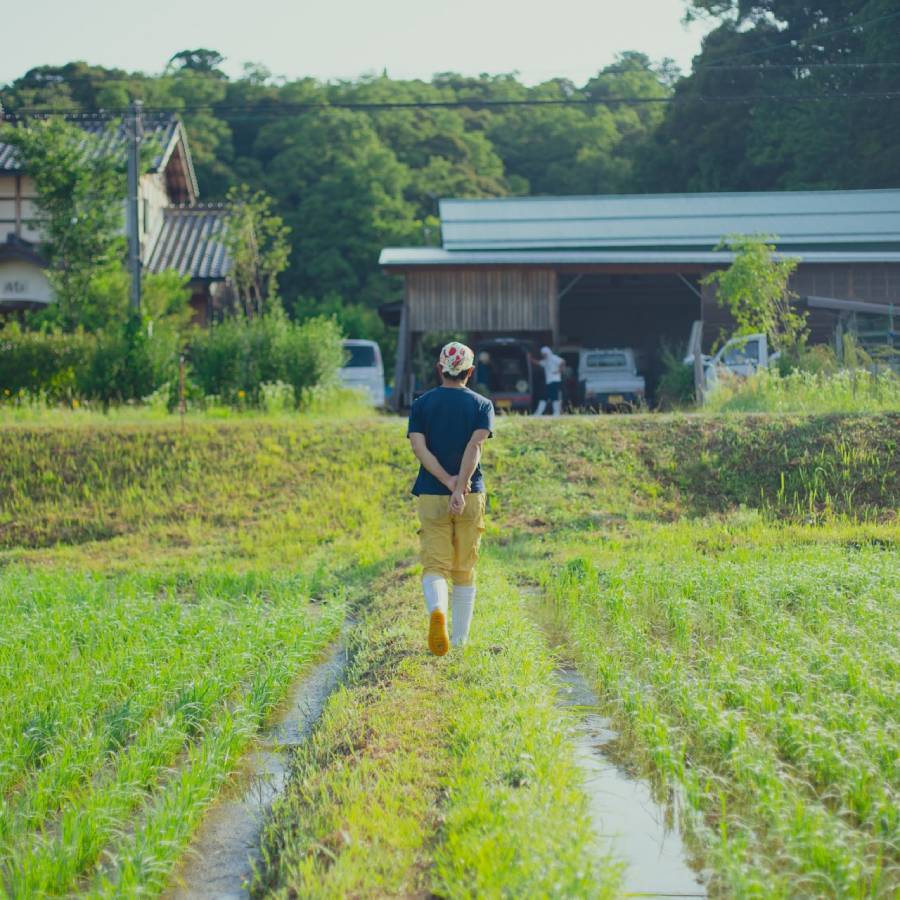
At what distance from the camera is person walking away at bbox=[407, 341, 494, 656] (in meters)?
6.62

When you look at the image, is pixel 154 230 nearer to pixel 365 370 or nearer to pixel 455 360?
pixel 365 370

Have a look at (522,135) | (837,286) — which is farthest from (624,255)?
(522,135)

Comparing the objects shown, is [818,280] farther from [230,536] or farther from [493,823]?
[493,823]

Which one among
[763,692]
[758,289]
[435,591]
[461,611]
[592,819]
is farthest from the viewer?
[758,289]

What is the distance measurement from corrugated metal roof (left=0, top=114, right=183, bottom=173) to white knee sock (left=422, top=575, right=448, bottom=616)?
2508 centimetres

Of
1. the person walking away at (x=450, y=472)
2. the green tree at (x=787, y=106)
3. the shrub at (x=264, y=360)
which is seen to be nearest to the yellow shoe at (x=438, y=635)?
the person walking away at (x=450, y=472)

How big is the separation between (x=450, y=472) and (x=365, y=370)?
17402 mm

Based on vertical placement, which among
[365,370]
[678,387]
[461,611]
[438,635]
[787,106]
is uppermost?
[787,106]

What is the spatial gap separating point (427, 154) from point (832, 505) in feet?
119

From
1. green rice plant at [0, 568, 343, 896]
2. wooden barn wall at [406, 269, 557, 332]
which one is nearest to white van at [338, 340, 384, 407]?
wooden barn wall at [406, 269, 557, 332]

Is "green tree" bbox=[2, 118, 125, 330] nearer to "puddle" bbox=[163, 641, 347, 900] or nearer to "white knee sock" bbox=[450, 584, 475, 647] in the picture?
"white knee sock" bbox=[450, 584, 475, 647]

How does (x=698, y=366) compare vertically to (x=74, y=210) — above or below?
below

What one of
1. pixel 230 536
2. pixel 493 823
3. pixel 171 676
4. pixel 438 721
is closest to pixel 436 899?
pixel 493 823

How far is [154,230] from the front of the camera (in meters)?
33.2
